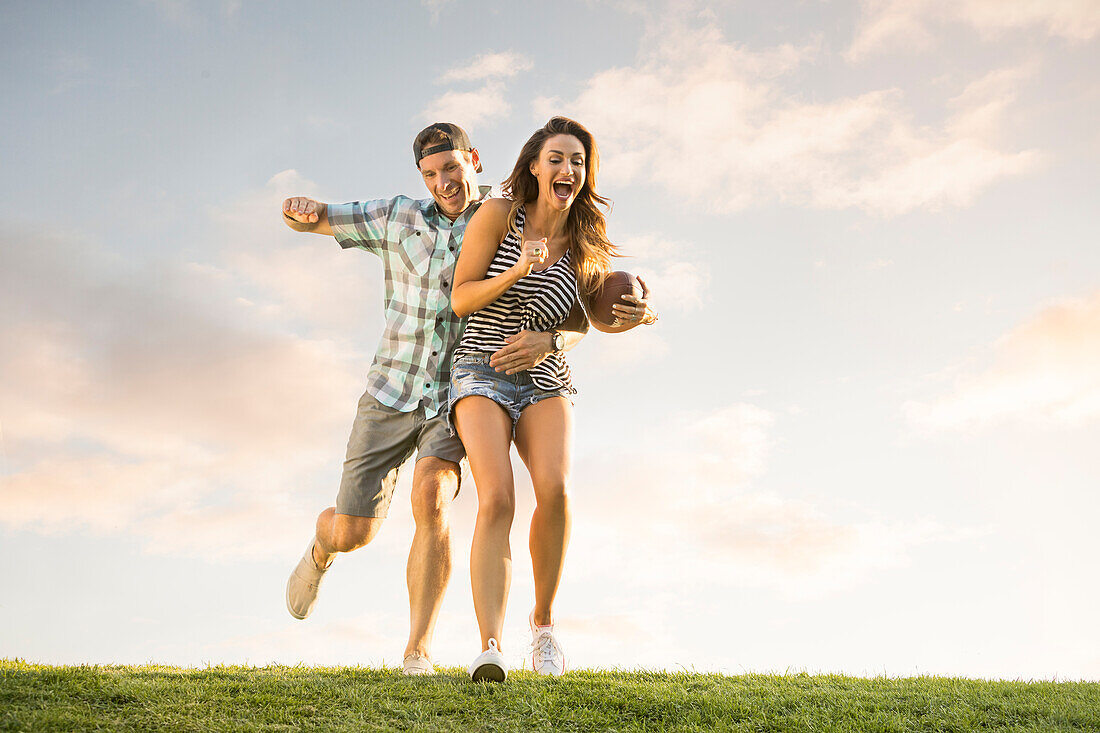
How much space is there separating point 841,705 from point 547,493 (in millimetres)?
2161

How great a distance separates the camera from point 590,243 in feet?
18.6

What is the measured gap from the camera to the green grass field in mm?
4438

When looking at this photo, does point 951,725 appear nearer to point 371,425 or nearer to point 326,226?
point 371,425

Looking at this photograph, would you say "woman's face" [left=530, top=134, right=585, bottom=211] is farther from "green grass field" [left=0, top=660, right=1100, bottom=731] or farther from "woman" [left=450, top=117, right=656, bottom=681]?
"green grass field" [left=0, top=660, right=1100, bottom=731]

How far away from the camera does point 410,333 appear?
6.20 metres

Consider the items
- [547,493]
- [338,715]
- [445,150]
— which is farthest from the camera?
[445,150]

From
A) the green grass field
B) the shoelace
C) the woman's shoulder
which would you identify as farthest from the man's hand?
the green grass field

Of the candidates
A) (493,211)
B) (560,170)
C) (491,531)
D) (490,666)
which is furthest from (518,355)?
(490,666)

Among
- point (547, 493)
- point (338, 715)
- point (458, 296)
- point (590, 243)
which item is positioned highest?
point (590, 243)

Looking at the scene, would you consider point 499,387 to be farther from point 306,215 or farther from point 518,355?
point 306,215

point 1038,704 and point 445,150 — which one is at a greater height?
point 445,150

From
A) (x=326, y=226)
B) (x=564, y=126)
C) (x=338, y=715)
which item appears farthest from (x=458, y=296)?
(x=338, y=715)

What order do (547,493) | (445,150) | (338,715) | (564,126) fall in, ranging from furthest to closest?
(445,150)
(564,126)
(547,493)
(338,715)

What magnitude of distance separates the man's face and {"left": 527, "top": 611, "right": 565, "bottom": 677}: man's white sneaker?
275 cm
